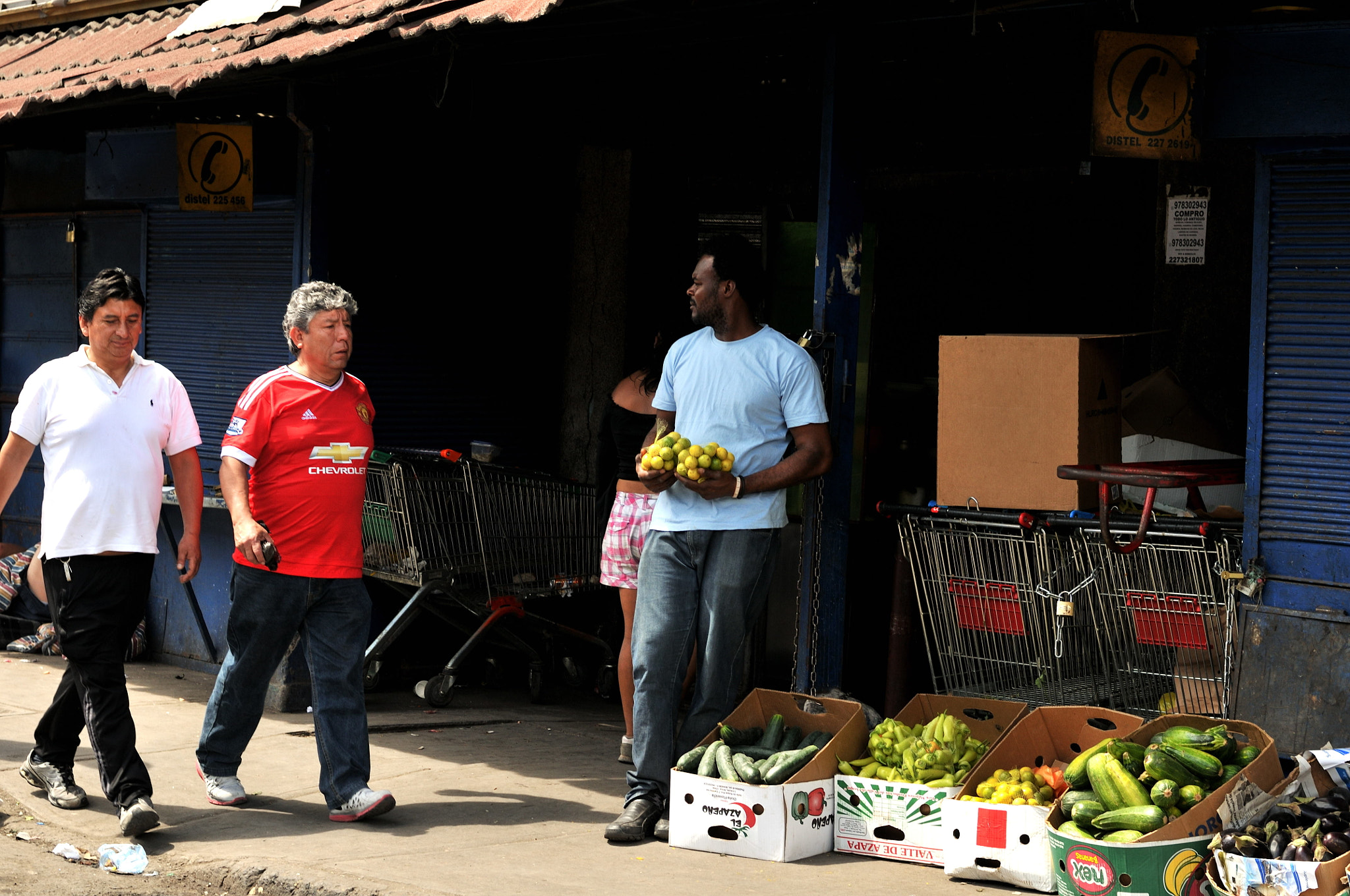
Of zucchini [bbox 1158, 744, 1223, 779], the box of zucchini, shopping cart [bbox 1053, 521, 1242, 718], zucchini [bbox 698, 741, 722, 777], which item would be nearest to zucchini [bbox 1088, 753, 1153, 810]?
zucchini [bbox 1158, 744, 1223, 779]

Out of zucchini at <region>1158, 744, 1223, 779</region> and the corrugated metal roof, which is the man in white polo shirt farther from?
zucchini at <region>1158, 744, 1223, 779</region>

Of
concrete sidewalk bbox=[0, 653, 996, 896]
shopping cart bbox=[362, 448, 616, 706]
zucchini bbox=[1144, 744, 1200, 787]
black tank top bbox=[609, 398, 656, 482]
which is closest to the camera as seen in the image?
zucchini bbox=[1144, 744, 1200, 787]

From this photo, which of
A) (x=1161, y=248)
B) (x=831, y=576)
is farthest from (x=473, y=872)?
(x=1161, y=248)

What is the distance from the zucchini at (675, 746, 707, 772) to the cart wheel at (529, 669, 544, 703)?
2.98m

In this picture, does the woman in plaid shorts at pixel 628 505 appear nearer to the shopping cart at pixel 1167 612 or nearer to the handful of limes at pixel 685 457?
the handful of limes at pixel 685 457

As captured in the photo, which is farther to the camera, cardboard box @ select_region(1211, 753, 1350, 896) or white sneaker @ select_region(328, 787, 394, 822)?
white sneaker @ select_region(328, 787, 394, 822)

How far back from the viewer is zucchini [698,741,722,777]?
17.6ft

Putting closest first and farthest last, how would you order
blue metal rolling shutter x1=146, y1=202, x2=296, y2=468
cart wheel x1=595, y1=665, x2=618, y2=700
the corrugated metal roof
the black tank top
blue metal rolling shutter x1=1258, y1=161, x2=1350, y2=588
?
blue metal rolling shutter x1=1258, y1=161, x2=1350, y2=588, the corrugated metal roof, the black tank top, blue metal rolling shutter x1=146, y1=202, x2=296, y2=468, cart wheel x1=595, y1=665, x2=618, y2=700

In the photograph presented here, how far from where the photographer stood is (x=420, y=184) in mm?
8594

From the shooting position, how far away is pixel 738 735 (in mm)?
5621

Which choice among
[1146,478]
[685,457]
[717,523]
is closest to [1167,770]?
[1146,478]

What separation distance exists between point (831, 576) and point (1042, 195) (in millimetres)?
2866

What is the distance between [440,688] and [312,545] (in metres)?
2.38

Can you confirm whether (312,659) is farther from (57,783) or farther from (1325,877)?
(1325,877)
